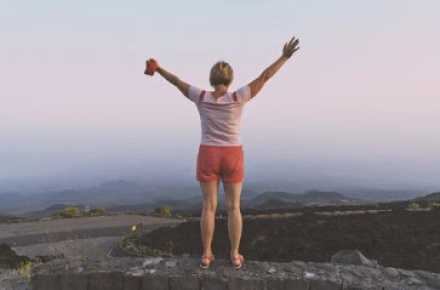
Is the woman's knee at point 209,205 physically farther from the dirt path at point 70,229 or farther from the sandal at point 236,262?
the dirt path at point 70,229

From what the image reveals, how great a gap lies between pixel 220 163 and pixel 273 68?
4.28 ft

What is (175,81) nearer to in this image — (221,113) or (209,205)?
(221,113)

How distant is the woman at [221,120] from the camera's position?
6508mm

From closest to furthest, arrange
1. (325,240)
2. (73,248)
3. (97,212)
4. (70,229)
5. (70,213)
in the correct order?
(325,240) → (73,248) → (70,229) → (70,213) → (97,212)

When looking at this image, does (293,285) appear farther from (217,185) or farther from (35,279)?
(35,279)

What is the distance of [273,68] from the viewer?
6562 mm

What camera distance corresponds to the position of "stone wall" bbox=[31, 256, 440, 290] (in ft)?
22.0

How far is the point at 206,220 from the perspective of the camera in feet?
22.3

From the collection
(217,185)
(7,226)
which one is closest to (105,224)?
(7,226)

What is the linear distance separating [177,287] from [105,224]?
12334mm

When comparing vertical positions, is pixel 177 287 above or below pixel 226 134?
below

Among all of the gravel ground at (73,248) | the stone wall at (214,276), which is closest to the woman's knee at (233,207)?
the stone wall at (214,276)

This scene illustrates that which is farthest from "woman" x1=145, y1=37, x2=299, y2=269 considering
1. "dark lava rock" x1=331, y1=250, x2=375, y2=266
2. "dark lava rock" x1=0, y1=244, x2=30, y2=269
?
"dark lava rock" x1=0, y1=244, x2=30, y2=269

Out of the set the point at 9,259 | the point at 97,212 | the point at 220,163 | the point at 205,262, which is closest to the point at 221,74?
the point at 220,163
